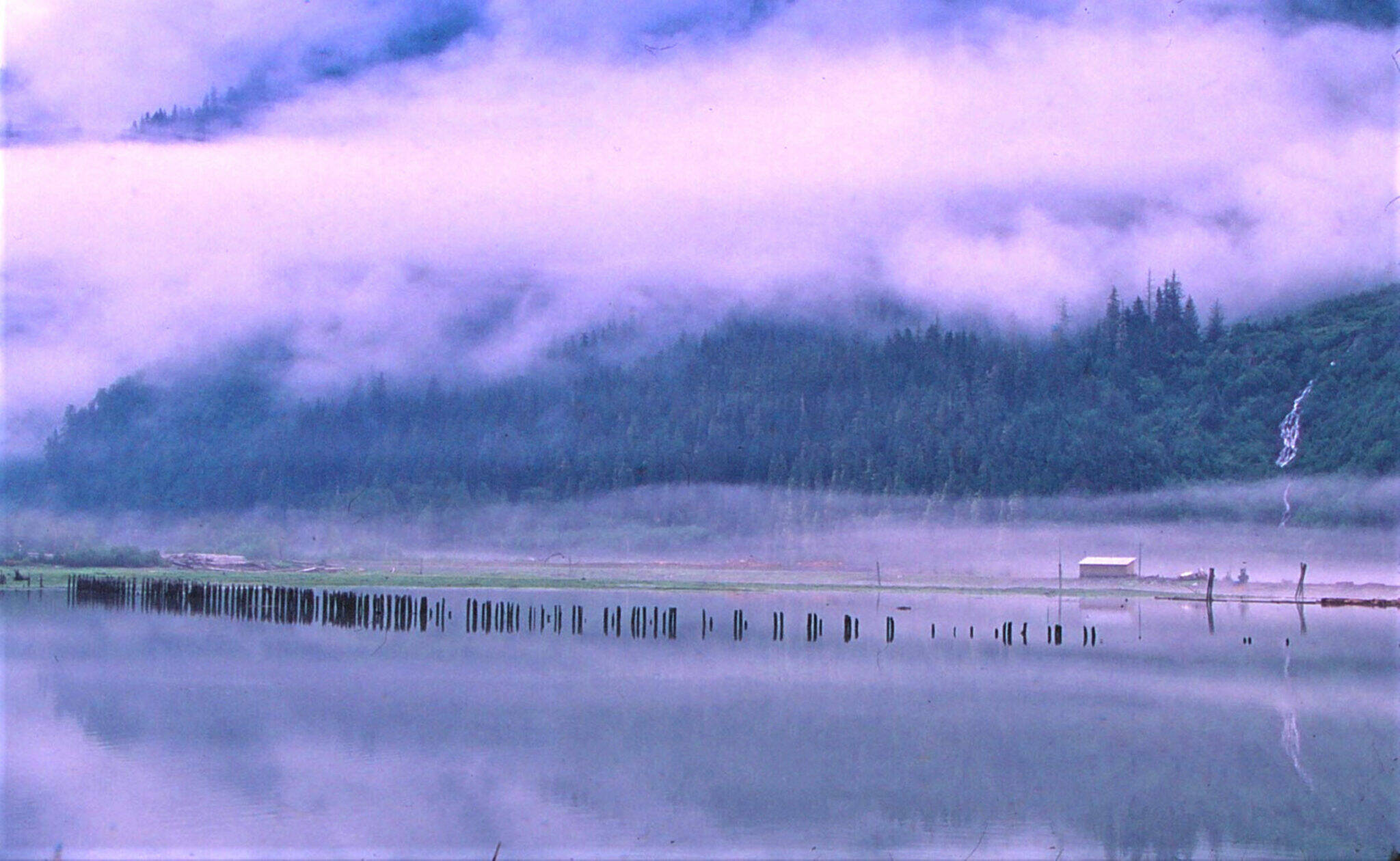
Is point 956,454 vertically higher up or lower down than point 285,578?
higher up

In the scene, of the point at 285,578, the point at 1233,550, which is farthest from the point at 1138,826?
the point at 1233,550

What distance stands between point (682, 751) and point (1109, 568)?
104m

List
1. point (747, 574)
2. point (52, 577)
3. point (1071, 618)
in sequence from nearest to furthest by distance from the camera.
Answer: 1. point (1071, 618)
2. point (52, 577)
3. point (747, 574)

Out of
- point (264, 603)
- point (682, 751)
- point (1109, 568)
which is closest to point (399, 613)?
point (264, 603)

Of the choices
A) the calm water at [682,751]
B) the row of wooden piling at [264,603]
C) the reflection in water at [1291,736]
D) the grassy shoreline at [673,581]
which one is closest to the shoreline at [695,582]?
the grassy shoreline at [673,581]

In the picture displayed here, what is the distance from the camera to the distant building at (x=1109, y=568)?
128375 mm

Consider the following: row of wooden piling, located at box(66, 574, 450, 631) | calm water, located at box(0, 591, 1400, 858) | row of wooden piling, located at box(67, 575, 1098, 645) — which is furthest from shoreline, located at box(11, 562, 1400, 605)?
calm water, located at box(0, 591, 1400, 858)

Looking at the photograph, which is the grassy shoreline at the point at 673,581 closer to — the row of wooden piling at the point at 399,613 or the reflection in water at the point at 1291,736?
the row of wooden piling at the point at 399,613

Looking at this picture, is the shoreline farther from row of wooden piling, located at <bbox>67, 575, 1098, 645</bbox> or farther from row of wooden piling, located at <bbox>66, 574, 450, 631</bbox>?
row of wooden piling, located at <bbox>67, 575, 1098, 645</bbox>

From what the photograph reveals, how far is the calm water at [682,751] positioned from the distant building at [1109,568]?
72382 millimetres

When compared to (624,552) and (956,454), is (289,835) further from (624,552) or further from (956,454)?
(956,454)

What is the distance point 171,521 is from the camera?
180m

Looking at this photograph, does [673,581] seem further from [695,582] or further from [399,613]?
[399,613]

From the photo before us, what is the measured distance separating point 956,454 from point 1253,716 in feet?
492
